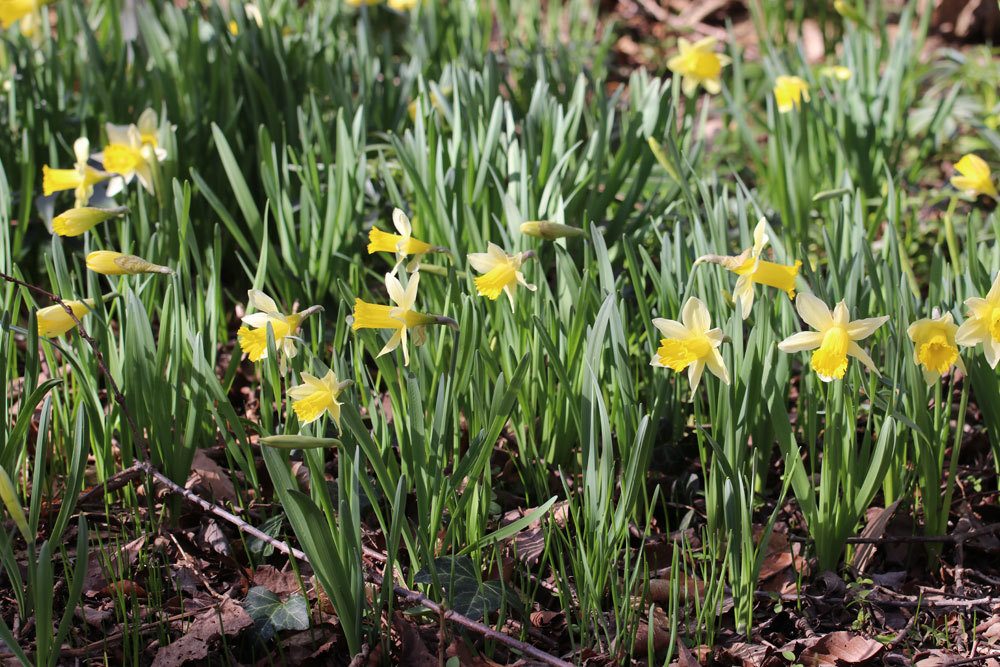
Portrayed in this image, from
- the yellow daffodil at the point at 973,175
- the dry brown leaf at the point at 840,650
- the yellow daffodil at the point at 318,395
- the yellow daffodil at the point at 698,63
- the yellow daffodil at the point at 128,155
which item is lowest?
the dry brown leaf at the point at 840,650

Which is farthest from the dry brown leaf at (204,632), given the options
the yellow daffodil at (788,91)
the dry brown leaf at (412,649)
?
the yellow daffodil at (788,91)

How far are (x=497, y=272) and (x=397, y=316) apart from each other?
0.77 ft

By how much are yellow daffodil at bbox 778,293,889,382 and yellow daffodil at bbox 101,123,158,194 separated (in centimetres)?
158

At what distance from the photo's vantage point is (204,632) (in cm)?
146

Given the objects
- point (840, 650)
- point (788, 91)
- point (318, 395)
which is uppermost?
point (788, 91)

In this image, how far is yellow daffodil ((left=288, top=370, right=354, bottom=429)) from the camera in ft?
4.62

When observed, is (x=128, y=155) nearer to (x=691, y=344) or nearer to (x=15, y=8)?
(x=15, y=8)

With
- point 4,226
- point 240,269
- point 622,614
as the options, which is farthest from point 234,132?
point 622,614

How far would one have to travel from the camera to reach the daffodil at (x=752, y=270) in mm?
1570

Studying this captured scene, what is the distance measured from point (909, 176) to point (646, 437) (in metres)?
2.03

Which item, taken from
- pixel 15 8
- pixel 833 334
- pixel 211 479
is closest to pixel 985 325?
pixel 833 334

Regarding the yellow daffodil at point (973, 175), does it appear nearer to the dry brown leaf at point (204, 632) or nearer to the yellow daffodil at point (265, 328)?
the yellow daffodil at point (265, 328)

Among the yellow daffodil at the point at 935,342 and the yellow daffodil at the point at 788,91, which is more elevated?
the yellow daffodil at the point at 788,91

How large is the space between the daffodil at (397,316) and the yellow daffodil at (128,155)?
1.00m
